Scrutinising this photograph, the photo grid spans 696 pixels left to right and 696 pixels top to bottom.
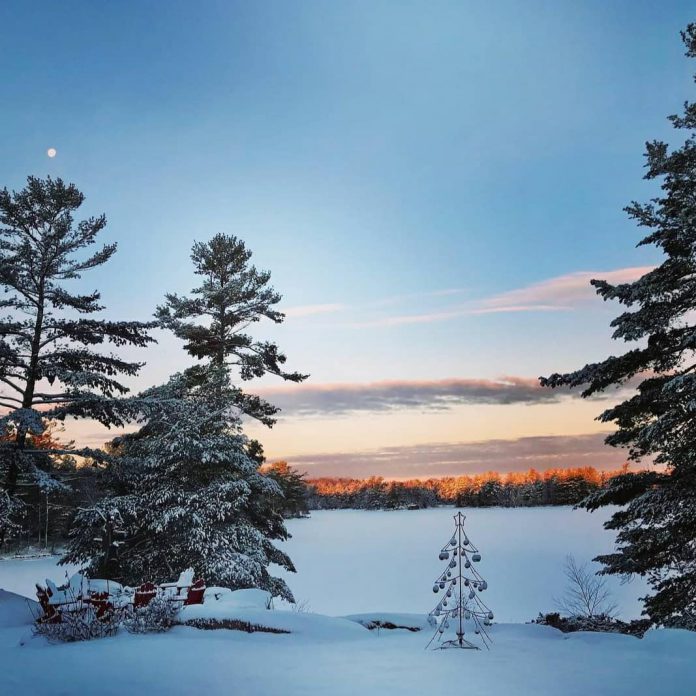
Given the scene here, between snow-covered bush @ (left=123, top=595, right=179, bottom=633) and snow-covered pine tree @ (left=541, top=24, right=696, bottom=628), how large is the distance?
8509 mm

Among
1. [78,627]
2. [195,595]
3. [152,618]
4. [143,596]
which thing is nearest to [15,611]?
[143,596]

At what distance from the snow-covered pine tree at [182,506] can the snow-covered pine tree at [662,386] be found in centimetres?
1046

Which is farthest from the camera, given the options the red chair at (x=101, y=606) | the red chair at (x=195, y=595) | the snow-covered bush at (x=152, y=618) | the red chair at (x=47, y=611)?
the red chair at (x=195, y=595)

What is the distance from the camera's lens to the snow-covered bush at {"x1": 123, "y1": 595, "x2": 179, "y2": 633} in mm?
10172

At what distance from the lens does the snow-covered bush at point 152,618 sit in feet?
33.4

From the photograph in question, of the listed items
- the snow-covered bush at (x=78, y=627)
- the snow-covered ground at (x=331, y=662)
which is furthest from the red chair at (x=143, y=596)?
the snow-covered ground at (x=331, y=662)

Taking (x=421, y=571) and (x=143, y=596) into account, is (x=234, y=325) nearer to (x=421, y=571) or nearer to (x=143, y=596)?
(x=143, y=596)

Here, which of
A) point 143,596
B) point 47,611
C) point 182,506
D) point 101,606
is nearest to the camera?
point 101,606

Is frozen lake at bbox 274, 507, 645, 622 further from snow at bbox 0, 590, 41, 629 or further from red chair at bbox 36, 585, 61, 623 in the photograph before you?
red chair at bbox 36, 585, 61, 623

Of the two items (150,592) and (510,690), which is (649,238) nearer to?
(510,690)

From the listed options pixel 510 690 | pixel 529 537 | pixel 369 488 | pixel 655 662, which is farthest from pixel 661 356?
pixel 369 488

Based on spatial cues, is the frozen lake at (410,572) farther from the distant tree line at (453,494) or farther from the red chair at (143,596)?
the distant tree line at (453,494)

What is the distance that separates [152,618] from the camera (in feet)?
34.1

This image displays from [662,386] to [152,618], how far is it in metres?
10.6
